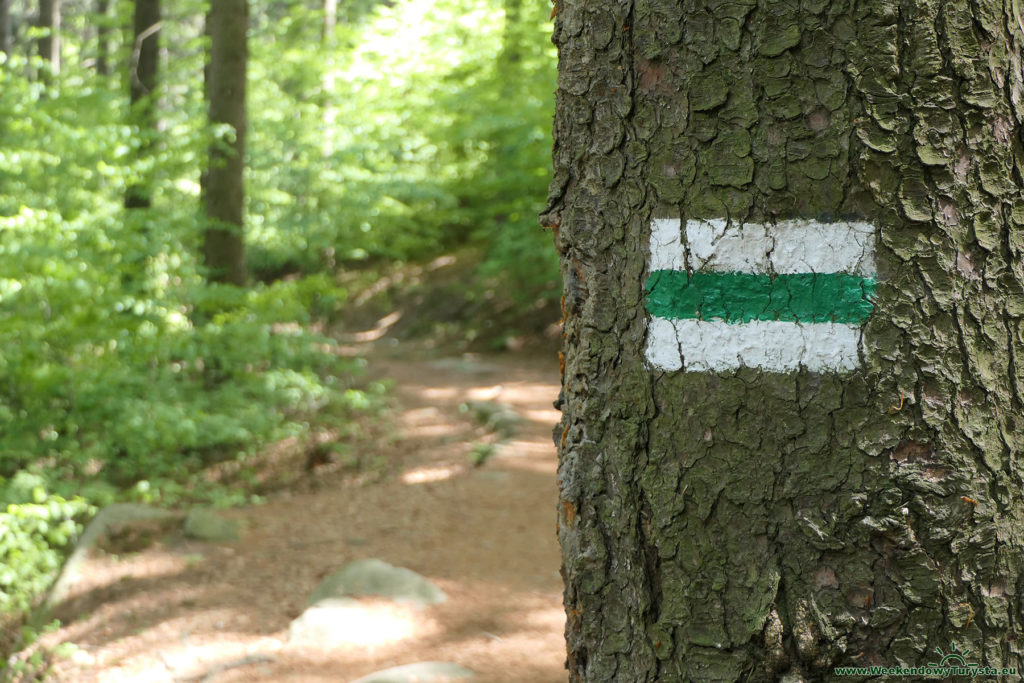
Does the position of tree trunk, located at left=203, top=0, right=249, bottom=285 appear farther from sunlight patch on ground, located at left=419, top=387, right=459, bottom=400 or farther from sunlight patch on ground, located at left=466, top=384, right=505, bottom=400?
sunlight patch on ground, located at left=466, top=384, right=505, bottom=400

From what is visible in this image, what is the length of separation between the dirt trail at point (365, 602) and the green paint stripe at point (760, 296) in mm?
2493

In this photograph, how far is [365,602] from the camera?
163 inches

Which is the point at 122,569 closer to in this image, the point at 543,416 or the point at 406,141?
the point at 543,416

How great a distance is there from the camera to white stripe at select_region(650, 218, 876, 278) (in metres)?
1.20

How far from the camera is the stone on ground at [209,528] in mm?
5445

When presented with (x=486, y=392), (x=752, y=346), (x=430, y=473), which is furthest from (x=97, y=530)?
(x=752, y=346)

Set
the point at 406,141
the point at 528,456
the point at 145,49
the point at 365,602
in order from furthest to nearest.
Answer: the point at 406,141 < the point at 145,49 < the point at 528,456 < the point at 365,602

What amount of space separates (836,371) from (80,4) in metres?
31.9

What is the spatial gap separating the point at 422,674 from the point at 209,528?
2.89 m

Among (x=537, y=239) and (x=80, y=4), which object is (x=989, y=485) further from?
(x=80, y=4)

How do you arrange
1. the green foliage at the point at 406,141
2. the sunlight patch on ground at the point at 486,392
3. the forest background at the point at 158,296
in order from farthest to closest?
the green foliage at the point at 406,141, the sunlight patch on ground at the point at 486,392, the forest background at the point at 158,296

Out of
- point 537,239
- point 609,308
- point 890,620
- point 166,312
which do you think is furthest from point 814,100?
point 537,239

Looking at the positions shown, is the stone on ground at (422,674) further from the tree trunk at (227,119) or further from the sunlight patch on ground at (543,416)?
the tree trunk at (227,119)

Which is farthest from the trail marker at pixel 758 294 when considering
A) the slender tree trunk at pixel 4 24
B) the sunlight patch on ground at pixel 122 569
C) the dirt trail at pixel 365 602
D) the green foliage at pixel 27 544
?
the slender tree trunk at pixel 4 24
